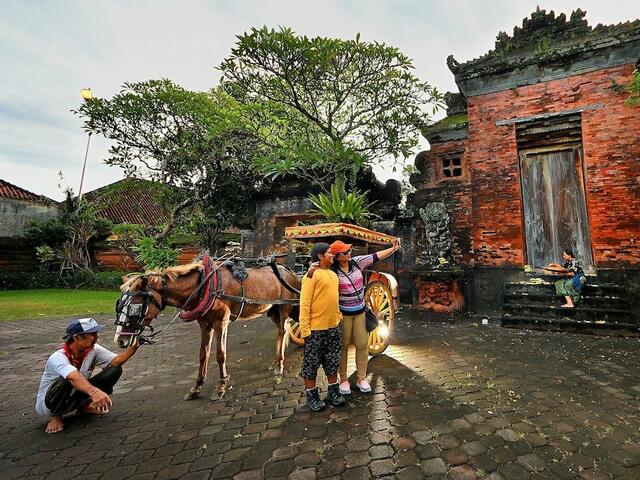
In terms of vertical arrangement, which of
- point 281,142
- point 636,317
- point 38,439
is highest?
point 281,142

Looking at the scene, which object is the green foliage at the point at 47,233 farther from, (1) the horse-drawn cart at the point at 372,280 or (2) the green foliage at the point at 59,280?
(1) the horse-drawn cart at the point at 372,280

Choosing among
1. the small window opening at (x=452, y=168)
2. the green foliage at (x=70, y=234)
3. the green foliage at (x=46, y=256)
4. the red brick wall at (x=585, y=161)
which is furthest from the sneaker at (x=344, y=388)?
the green foliage at (x=46, y=256)

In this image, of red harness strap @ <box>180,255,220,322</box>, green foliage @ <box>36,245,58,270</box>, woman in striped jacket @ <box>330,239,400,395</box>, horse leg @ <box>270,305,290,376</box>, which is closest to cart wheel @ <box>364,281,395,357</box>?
woman in striped jacket @ <box>330,239,400,395</box>

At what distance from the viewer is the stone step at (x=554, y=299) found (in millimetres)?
6250

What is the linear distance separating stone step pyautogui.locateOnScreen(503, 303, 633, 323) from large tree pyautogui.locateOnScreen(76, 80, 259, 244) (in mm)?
10030

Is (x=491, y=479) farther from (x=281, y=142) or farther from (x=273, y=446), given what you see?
(x=281, y=142)

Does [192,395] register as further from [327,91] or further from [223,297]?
[327,91]

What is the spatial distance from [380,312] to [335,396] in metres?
2.13

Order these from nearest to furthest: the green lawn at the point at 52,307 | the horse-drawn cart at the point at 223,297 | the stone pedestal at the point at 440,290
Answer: the horse-drawn cart at the point at 223,297 < the stone pedestal at the point at 440,290 < the green lawn at the point at 52,307

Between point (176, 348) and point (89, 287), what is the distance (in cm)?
1625

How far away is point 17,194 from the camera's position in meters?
21.6

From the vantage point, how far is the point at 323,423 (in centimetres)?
298

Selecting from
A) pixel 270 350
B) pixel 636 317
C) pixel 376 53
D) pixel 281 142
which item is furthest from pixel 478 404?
pixel 281 142

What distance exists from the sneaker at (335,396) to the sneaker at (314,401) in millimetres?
120
